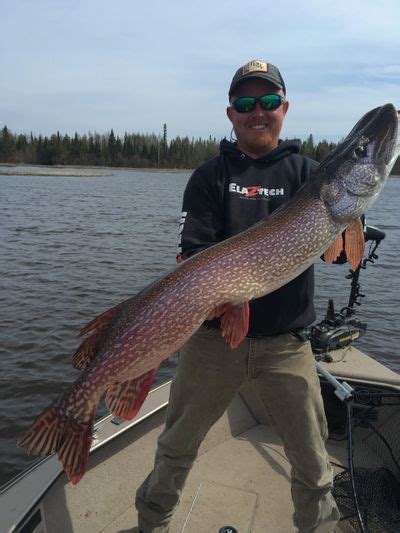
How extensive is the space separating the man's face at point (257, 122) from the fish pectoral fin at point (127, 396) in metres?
1.44

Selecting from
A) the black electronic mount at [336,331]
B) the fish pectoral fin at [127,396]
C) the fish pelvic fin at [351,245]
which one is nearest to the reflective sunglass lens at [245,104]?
the fish pelvic fin at [351,245]

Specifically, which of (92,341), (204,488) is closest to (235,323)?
(92,341)

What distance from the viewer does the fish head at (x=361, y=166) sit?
2510mm

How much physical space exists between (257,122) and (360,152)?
61cm

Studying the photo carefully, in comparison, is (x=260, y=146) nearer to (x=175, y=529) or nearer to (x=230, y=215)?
(x=230, y=215)

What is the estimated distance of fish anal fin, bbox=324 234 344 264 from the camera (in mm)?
2629

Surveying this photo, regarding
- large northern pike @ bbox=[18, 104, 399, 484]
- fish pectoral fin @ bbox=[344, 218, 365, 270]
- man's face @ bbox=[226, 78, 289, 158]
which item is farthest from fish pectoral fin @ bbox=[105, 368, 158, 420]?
man's face @ bbox=[226, 78, 289, 158]

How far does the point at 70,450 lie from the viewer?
2.17 meters

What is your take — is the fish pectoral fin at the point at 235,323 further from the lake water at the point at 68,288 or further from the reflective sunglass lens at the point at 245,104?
the lake water at the point at 68,288

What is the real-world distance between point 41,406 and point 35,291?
4454 millimetres

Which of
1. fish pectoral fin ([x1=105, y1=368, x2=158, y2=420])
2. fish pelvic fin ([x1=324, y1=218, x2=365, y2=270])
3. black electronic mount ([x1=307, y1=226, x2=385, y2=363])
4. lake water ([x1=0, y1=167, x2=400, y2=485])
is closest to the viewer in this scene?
fish pectoral fin ([x1=105, y1=368, x2=158, y2=420])

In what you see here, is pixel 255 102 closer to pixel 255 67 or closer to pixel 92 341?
pixel 255 67

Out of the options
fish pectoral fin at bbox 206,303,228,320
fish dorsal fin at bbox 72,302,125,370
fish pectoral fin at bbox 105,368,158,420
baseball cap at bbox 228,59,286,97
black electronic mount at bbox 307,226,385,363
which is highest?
baseball cap at bbox 228,59,286,97

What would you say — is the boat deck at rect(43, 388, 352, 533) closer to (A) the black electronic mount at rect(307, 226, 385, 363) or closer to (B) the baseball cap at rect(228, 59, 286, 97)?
(A) the black electronic mount at rect(307, 226, 385, 363)
